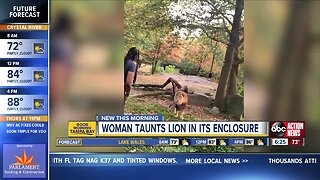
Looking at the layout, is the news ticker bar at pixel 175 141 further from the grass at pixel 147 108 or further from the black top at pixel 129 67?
the black top at pixel 129 67

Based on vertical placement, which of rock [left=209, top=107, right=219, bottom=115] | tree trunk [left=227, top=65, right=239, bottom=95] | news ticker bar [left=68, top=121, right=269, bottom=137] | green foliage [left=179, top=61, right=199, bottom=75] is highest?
green foliage [left=179, top=61, right=199, bottom=75]

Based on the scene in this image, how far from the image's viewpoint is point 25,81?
73.2 inches

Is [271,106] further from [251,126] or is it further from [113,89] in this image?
[113,89]

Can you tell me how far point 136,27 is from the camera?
1.88 m

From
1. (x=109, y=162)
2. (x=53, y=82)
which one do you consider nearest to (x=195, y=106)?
(x=109, y=162)

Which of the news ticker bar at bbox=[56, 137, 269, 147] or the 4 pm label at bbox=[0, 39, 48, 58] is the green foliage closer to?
the news ticker bar at bbox=[56, 137, 269, 147]

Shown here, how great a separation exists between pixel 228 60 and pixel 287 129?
35 cm

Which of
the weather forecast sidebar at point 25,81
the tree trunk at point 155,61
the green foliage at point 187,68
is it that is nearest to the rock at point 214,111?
the green foliage at point 187,68

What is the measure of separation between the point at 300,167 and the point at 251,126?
25cm

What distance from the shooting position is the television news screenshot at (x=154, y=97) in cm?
186

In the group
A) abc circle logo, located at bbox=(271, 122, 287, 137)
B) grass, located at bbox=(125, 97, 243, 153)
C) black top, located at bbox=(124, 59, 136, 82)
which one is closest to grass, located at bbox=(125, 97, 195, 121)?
grass, located at bbox=(125, 97, 243, 153)

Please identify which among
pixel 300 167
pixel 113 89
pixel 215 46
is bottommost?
pixel 300 167

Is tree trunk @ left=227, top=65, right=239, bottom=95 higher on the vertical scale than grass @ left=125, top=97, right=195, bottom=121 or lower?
higher

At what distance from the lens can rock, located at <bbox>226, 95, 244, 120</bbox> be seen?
187cm
